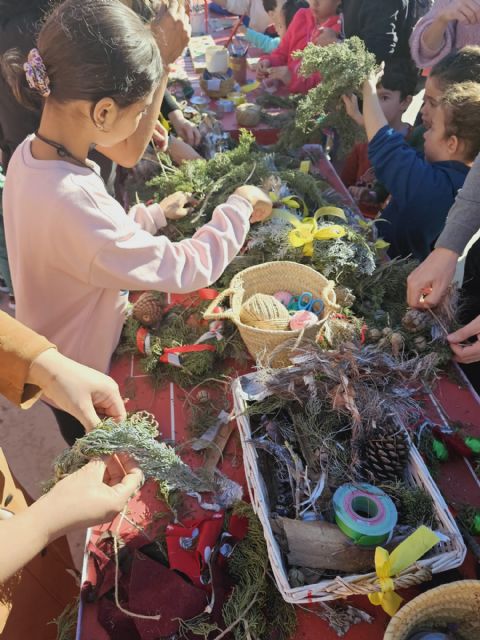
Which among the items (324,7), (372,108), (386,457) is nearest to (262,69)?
(324,7)

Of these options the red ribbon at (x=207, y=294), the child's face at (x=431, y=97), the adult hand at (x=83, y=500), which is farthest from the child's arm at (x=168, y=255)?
the child's face at (x=431, y=97)

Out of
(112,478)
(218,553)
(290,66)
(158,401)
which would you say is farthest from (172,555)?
(290,66)

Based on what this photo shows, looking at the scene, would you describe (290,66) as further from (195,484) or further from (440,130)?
(195,484)

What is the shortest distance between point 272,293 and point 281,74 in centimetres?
299

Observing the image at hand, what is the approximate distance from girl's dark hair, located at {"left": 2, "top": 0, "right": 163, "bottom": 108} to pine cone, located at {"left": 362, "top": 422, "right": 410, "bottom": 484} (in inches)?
46.2

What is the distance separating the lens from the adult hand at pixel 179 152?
2695 millimetres

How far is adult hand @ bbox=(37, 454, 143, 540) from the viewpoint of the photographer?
3.15 ft

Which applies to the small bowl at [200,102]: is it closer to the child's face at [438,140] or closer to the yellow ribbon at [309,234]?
the child's face at [438,140]

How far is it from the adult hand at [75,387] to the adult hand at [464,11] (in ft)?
9.31

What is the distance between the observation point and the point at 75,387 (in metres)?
1.18

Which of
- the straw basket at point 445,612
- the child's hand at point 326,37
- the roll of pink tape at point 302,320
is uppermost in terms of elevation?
the child's hand at point 326,37

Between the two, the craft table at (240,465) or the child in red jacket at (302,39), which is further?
the child in red jacket at (302,39)

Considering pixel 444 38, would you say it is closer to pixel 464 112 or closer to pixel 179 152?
pixel 464 112

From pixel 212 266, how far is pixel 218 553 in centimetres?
86
